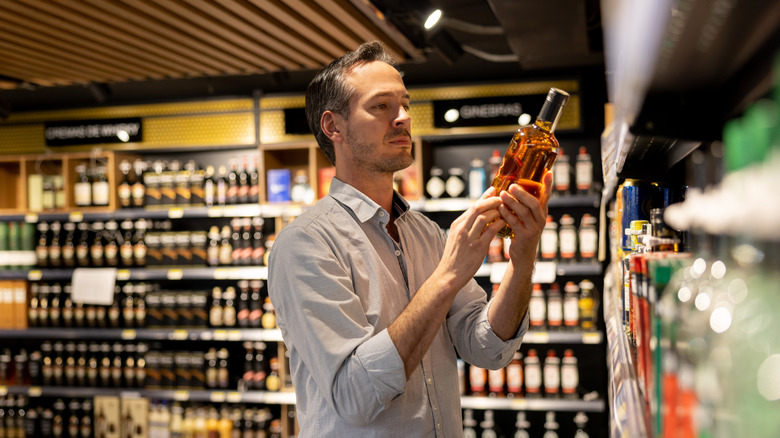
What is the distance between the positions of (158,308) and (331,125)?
3.73 metres

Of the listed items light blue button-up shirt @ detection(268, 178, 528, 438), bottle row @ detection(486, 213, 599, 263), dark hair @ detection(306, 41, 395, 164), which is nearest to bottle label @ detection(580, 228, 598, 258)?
bottle row @ detection(486, 213, 599, 263)

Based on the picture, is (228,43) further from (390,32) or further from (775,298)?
(775,298)

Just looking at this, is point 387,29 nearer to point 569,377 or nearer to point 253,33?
point 253,33

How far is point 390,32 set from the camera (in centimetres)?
378

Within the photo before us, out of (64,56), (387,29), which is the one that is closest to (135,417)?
(64,56)

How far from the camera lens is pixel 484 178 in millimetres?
4695

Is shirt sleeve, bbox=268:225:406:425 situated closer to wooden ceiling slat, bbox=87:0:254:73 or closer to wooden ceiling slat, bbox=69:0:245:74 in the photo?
wooden ceiling slat, bbox=87:0:254:73

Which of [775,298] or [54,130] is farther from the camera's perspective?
[54,130]

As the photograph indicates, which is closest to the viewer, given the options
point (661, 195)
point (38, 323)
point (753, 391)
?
point (753, 391)

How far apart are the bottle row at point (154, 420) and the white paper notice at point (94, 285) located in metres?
0.74

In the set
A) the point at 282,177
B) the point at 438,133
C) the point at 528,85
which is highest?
the point at 528,85

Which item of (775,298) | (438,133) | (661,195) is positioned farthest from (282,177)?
(775,298)

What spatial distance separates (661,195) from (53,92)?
17.1 feet

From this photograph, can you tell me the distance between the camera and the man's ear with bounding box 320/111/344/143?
69.9 inches
